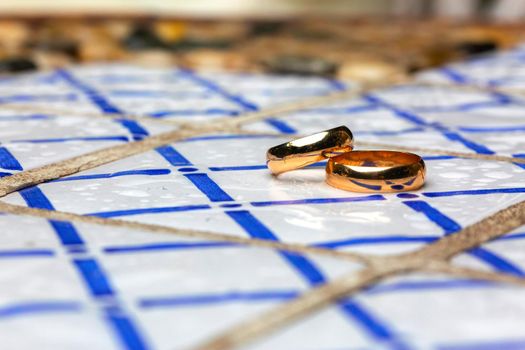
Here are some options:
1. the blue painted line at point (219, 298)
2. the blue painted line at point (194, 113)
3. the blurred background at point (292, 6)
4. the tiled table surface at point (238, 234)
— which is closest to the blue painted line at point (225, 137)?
the tiled table surface at point (238, 234)

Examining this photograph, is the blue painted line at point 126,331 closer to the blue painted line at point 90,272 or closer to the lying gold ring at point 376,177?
the blue painted line at point 90,272

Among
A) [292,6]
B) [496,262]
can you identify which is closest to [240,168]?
[496,262]

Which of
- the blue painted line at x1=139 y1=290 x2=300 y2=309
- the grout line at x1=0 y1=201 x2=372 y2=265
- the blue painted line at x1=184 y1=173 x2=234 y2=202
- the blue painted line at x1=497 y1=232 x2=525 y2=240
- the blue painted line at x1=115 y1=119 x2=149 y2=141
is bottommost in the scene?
the blue painted line at x1=115 y1=119 x2=149 y2=141

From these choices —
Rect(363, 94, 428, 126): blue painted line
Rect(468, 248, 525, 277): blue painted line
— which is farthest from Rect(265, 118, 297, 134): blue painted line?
Rect(468, 248, 525, 277): blue painted line

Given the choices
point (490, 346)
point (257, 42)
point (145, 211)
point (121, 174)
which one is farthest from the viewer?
point (257, 42)

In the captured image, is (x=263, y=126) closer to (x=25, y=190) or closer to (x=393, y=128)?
(x=393, y=128)

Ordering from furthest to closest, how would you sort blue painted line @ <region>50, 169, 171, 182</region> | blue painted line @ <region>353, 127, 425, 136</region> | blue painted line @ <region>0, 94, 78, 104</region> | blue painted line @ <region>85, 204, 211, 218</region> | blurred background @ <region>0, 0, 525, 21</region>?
blurred background @ <region>0, 0, 525, 21</region>, blue painted line @ <region>0, 94, 78, 104</region>, blue painted line @ <region>353, 127, 425, 136</region>, blue painted line @ <region>50, 169, 171, 182</region>, blue painted line @ <region>85, 204, 211, 218</region>

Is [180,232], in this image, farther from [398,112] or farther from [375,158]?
[398,112]

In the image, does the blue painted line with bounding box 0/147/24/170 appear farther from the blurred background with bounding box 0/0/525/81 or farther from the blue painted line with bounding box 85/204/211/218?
the blurred background with bounding box 0/0/525/81
